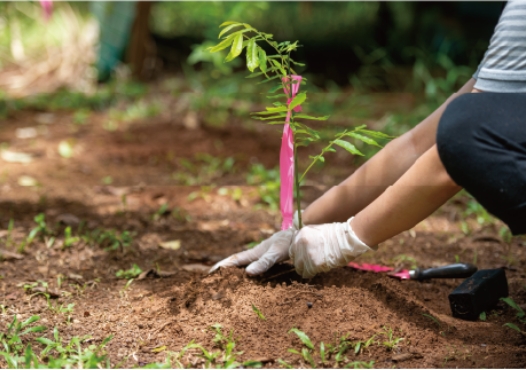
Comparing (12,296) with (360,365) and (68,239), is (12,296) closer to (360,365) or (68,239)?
(68,239)

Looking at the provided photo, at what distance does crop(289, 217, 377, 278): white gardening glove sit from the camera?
1854mm

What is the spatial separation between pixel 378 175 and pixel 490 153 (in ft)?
1.96

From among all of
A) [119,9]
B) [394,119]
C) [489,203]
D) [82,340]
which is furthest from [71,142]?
[489,203]

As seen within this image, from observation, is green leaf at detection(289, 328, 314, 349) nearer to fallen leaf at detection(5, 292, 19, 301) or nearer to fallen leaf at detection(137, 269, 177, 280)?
fallen leaf at detection(137, 269, 177, 280)

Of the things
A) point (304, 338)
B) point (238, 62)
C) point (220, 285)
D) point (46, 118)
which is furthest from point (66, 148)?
point (304, 338)

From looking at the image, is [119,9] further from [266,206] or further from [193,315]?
[193,315]

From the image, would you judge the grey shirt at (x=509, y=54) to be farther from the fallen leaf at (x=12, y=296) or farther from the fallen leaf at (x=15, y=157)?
the fallen leaf at (x=15, y=157)

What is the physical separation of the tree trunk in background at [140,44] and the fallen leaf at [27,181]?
252 cm

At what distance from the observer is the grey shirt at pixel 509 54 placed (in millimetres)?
1604

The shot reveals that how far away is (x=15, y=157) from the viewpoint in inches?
152

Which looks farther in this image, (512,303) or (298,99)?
(512,303)

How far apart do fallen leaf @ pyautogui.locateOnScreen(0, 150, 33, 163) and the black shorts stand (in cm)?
298

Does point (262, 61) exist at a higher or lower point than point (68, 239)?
higher

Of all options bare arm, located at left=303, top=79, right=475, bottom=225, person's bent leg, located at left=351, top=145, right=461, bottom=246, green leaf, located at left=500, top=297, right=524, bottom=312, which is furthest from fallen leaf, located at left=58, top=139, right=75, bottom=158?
green leaf, located at left=500, top=297, right=524, bottom=312
